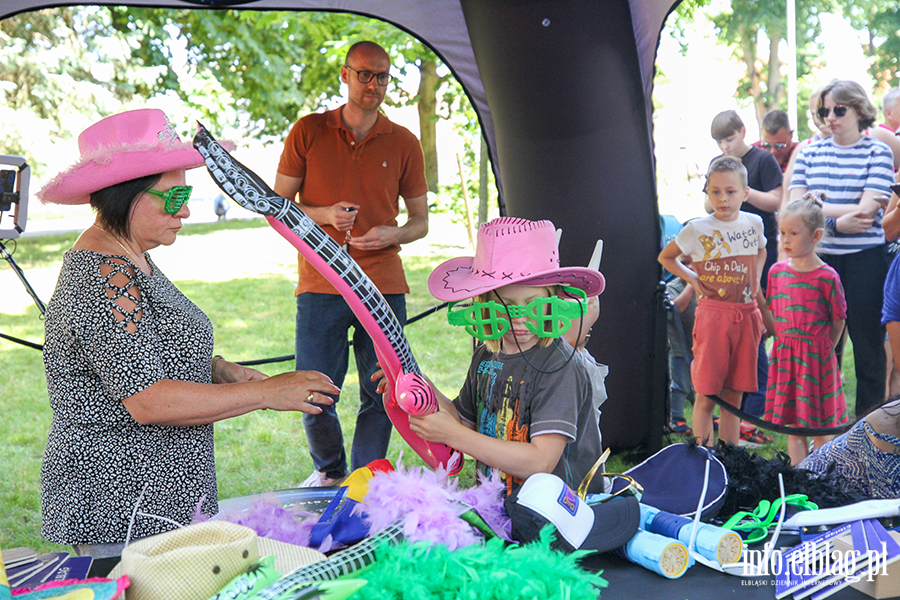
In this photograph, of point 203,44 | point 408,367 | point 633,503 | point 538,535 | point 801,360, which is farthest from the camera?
point 203,44

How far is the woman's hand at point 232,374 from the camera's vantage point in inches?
75.0

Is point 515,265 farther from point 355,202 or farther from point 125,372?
point 355,202

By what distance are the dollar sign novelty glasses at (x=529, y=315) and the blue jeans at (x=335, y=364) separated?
1491 millimetres

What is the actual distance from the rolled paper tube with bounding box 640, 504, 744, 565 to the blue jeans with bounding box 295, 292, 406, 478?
178 cm

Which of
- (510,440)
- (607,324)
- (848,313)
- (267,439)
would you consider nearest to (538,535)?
(510,440)

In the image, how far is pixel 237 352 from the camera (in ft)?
21.1

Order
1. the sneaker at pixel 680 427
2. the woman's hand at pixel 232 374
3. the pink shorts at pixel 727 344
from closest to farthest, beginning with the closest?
the woman's hand at pixel 232 374, the pink shorts at pixel 727 344, the sneaker at pixel 680 427

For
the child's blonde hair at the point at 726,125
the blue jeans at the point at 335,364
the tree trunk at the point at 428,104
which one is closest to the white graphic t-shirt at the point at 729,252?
the child's blonde hair at the point at 726,125

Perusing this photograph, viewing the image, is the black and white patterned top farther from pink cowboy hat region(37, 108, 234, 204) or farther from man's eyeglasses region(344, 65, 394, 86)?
man's eyeglasses region(344, 65, 394, 86)

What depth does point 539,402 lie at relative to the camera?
5.34ft

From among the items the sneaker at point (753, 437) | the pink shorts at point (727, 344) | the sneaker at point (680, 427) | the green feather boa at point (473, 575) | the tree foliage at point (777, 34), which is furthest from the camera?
the tree foliage at point (777, 34)

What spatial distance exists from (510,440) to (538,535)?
1.18 ft

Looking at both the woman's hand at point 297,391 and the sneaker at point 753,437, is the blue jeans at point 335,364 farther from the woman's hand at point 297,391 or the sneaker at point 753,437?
the sneaker at point 753,437

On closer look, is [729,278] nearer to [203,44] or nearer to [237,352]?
[237,352]
